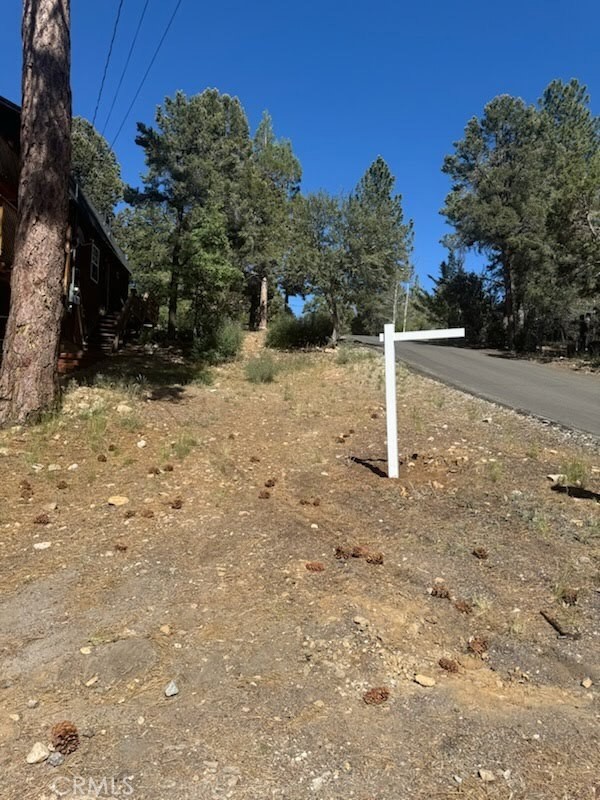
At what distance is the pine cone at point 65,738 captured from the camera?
217 centimetres

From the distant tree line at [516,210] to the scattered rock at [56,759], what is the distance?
22.8 m

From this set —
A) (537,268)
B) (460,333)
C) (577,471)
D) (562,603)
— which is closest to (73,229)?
(460,333)

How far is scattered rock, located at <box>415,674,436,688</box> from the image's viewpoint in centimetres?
262

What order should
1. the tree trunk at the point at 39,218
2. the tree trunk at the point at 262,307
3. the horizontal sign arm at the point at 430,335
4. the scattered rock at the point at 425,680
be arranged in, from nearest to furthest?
the scattered rock at the point at 425,680 → the horizontal sign arm at the point at 430,335 → the tree trunk at the point at 39,218 → the tree trunk at the point at 262,307

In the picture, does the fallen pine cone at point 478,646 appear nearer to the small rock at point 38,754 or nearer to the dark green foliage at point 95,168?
the small rock at point 38,754

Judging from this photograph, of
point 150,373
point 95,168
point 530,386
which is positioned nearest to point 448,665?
point 530,386

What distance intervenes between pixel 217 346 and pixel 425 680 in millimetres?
15455

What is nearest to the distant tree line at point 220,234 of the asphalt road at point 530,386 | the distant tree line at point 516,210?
the asphalt road at point 530,386

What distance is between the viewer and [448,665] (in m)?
2.74

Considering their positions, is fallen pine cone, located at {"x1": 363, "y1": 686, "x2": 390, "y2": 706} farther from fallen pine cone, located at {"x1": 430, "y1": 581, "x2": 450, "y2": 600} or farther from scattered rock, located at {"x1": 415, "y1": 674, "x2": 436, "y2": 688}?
fallen pine cone, located at {"x1": 430, "y1": 581, "x2": 450, "y2": 600}

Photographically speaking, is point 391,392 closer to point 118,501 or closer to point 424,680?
point 118,501

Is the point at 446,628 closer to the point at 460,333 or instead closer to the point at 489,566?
the point at 489,566

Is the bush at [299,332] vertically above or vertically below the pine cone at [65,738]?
above

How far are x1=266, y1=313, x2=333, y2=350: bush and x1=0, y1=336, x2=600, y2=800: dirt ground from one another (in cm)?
1561
